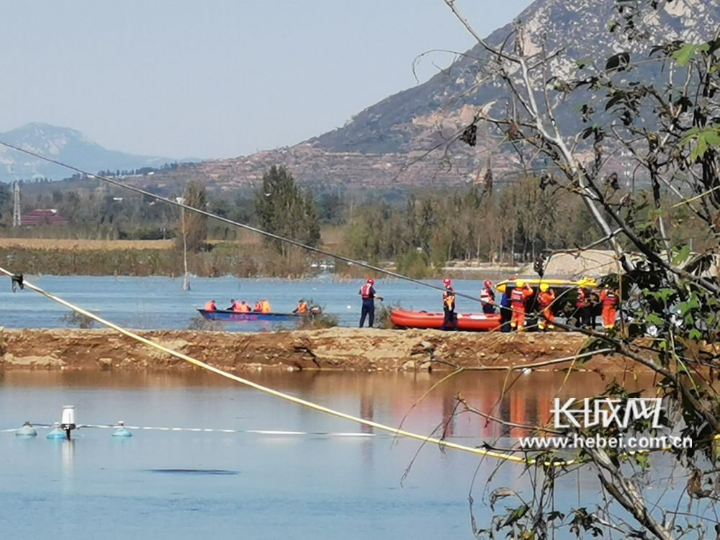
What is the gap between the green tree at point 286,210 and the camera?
106062 mm

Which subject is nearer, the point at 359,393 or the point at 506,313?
the point at 506,313

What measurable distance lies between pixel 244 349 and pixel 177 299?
130 ft

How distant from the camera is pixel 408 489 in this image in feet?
45.6

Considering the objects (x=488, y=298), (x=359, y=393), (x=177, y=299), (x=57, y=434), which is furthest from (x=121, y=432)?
(x=177, y=299)

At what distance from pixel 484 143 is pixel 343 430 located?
12351 mm

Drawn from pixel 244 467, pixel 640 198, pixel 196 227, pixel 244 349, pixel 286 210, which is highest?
pixel 286 210

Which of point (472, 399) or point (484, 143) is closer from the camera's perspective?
point (484, 143)

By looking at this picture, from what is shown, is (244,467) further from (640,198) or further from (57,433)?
(640,198)

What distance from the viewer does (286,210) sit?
356 ft

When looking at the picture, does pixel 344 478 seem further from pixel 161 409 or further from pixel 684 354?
pixel 684 354

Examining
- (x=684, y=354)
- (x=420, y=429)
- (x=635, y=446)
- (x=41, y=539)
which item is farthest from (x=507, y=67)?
(x=420, y=429)

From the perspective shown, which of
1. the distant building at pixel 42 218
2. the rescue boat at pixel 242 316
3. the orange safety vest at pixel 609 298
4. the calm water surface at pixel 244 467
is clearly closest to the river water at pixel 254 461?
the calm water surface at pixel 244 467

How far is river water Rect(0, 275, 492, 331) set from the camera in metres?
43.2

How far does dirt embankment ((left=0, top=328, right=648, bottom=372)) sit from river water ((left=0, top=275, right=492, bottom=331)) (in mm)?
10627
